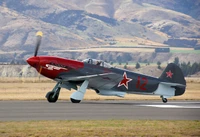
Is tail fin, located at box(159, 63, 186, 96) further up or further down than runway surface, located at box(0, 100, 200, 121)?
further up

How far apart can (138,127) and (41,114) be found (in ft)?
18.1

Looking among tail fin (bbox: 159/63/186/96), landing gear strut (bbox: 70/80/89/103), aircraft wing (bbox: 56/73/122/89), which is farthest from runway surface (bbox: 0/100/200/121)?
tail fin (bbox: 159/63/186/96)

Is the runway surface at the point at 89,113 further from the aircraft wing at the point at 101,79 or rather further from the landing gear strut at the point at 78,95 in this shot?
the aircraft wing at the point at 101,79

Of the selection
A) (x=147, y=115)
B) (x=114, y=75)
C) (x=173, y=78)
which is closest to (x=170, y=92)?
(x=173, y=78)

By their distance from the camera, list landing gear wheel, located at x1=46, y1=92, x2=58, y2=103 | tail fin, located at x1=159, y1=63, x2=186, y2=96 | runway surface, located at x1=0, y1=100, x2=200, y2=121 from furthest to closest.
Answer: tail fin, located at x1=159, y1=63, x2=186, y2=96 → landing gear wheel, located at x1=46, y1=92, x2=58, y2=103 → runway surface, located at x1=0, y1=100, x2=200, y2=121

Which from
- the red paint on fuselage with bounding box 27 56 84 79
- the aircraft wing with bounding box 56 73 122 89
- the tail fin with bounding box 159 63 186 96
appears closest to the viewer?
the red paint on fuselage with bounding box 27 56 84 79

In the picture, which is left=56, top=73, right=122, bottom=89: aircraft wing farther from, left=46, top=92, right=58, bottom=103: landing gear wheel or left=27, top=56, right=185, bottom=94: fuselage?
left=46, top=92, right=58, bottom=103: landing gear wheel

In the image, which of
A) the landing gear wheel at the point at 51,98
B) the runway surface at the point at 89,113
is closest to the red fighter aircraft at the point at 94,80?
the landing gear wheel at the point at 51,98

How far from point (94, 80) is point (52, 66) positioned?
226cm

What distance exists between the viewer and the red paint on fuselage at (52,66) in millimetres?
32531

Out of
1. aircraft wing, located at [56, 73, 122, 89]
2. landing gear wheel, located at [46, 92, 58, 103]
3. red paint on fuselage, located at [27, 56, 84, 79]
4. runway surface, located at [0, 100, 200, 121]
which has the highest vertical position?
red paint on fuselage, located at [27, 56, 84, 79]

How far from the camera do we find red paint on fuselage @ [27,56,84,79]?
32531 millimetres

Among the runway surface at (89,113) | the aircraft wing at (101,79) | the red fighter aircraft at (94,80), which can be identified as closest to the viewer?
the runway surface at (89,113)

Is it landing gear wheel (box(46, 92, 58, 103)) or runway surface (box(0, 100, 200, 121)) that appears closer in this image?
runway surface (box(0, 100, 200, 121))
